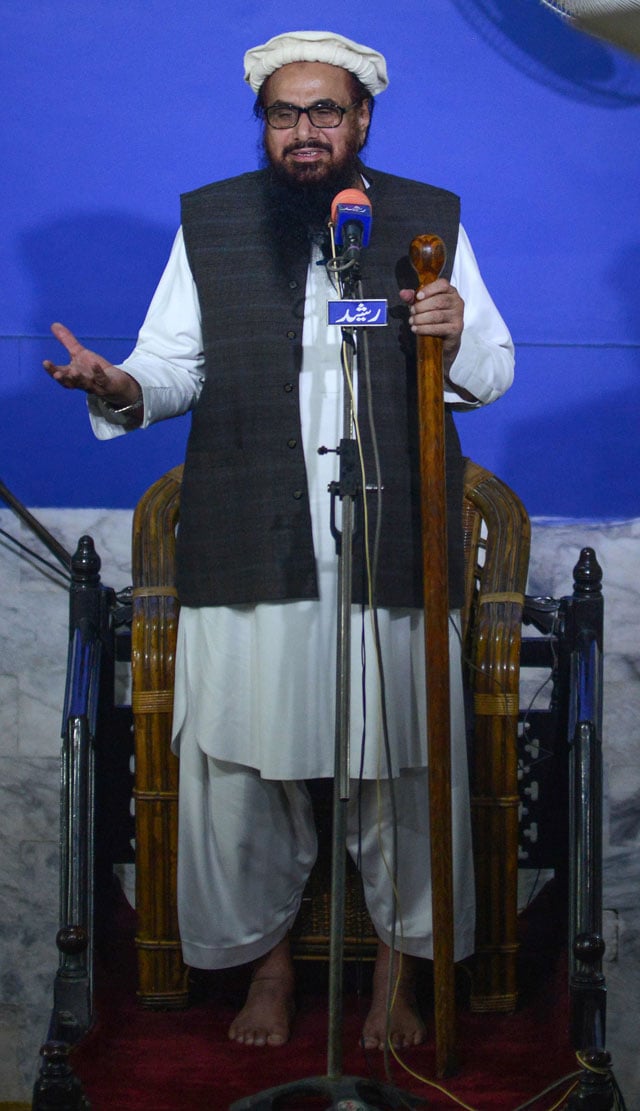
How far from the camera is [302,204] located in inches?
109

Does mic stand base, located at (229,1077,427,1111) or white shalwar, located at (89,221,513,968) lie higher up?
white shalwar, located at (89,221,513,968)

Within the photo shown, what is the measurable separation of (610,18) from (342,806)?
2.15m

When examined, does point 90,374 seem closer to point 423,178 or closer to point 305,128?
Result: point 305,128

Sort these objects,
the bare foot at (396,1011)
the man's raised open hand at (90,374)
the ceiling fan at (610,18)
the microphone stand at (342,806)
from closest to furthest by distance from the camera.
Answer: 1. the microphone stand at (342,806)
2. the man's raised open hand at (90,374)
3. the bare foot at (396,1011)
4. the ceiling fan at (610,18)

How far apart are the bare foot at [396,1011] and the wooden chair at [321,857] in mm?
145

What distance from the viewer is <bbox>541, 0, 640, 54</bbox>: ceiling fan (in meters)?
3.03

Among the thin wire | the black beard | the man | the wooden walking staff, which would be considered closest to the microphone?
the wooden walking staff

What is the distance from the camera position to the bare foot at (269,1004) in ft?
8.80

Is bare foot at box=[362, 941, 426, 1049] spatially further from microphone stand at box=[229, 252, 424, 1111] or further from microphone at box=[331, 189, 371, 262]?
microphone at box=[331, 189, 371, 262]

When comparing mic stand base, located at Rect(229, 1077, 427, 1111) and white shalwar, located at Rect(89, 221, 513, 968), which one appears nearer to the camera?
mic stand base, located at Rect(229, 1077, 427, 1111)

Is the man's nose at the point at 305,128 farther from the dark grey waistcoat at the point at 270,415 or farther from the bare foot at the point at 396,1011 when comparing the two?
the bare foot at the point at 396,1011

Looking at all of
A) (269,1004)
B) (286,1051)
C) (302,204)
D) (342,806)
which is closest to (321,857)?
(269,1004)

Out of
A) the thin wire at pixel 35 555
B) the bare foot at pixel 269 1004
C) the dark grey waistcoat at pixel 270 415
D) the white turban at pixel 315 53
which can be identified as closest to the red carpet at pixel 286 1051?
the bare foot at pixel 269 1004

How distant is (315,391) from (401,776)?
0.87m
